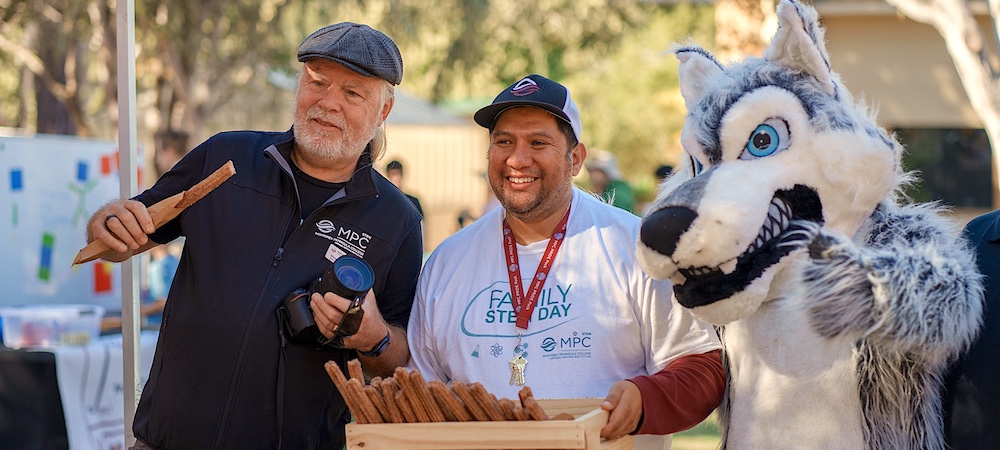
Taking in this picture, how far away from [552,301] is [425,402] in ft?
1.85

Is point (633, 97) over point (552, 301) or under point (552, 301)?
over

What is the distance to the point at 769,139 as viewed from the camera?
7.14 ft

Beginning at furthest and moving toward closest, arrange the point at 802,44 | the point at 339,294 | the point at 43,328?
the point at 43,328, the point at 339,294, the point at 802,44

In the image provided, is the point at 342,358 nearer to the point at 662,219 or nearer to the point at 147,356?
the point at 662,219

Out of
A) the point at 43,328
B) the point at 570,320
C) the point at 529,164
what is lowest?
the point at 43,328

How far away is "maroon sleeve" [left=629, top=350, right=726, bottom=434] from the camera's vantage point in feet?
7.77

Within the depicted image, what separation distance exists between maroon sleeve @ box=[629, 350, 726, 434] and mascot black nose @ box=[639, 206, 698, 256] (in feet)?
1.41

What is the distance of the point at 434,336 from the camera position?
2775 millimetres

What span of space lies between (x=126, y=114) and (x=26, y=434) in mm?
2156

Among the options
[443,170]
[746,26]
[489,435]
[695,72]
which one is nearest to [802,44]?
[695,72]

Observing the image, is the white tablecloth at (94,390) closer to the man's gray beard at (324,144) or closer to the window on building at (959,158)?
the man's gray beard at (324,144)

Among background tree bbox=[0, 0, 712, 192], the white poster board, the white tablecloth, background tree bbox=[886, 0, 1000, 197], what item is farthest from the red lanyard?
background tree bbox=[886, 0, 1000, 197]

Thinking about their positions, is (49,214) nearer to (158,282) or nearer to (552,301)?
(158,282)

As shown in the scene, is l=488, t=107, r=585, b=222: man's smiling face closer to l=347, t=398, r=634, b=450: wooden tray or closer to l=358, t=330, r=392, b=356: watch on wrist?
l=358, t=330, r=392, b=356: watch on wrist
